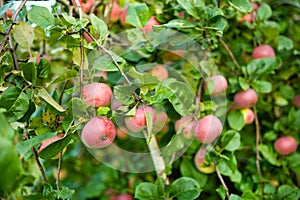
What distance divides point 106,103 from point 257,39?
0.55m

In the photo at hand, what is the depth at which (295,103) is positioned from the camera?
46.5 inches

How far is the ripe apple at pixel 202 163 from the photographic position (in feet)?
3.05

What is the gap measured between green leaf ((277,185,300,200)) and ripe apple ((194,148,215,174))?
5.9 inches

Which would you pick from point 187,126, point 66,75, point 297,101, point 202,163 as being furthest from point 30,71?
point 297,101

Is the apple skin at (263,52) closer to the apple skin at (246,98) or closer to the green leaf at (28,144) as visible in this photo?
the apple skin at (246,98)

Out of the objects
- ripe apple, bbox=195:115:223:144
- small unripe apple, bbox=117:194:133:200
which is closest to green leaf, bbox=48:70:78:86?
ripe apple, bbox=195:115:223:144

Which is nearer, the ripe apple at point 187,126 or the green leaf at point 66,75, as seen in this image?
the green leaf at point 66,75

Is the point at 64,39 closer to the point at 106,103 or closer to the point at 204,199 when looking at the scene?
the point at 106,103

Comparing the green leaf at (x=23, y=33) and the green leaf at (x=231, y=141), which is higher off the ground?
the green leaf at (x=23, y=33)

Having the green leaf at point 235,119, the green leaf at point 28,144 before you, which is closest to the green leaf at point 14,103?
the green leaf at point 28,144

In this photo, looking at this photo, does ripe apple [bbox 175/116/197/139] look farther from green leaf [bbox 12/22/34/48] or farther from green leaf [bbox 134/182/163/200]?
green leaf [bbox 12/22/34/48]

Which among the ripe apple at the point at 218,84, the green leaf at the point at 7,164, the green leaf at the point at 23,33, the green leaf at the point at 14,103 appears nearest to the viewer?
the green leaf at the point at 7,164

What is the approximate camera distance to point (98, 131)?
25.4 inches

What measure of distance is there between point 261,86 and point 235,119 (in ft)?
0.33
